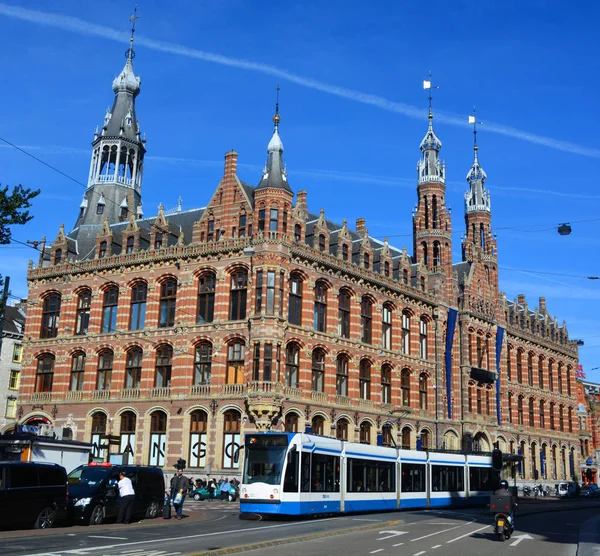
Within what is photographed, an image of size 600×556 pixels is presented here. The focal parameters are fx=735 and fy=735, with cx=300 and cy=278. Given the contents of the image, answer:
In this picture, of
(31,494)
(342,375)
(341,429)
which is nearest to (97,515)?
(31,494)

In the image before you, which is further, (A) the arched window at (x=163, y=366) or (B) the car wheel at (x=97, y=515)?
(A) the arched window at (x=163, y=366)

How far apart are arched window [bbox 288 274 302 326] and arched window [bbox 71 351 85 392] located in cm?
1591

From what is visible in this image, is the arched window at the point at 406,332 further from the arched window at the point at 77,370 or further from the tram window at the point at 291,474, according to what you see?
the tram window at the point at 291,474

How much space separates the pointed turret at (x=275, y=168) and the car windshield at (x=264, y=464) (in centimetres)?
2231

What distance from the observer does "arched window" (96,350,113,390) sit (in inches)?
1976

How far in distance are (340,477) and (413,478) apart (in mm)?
7189

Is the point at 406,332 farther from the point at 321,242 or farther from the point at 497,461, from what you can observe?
the point at 497,461

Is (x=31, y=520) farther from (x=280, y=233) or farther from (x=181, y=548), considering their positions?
(x=280, y=233)

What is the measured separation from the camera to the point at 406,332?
56.6m

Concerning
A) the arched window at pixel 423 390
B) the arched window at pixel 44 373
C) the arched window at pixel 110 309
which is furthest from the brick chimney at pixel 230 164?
the arched window at pixel 423 390

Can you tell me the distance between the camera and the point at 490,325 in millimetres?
66250

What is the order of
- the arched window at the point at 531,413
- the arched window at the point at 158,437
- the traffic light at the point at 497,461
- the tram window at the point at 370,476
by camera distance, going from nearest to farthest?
1. the traffic light at the point at 497,461
2. the tram window at the point at 370,476
3. the arched window at the point at 158,437
4. the arched window at the point at 531,413

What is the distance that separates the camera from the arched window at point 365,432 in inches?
2007

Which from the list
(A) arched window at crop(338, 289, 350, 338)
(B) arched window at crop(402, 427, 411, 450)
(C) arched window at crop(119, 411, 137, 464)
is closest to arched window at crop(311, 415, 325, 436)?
(A) arched window at crop(338, 289, 350, 338)
